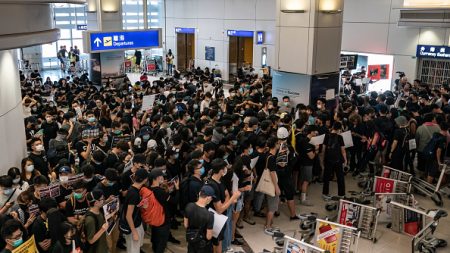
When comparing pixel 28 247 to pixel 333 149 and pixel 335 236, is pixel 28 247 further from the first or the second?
pixel 333 149

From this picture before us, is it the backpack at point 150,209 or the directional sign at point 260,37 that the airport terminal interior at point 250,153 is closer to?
the backpack at point 150,209

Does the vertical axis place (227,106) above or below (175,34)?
below

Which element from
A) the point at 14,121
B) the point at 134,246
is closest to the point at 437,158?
the point at 134,246

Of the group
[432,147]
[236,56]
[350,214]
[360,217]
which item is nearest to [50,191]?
[350,214]

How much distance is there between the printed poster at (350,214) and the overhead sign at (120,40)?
1089 cm

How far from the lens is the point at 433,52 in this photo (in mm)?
15555

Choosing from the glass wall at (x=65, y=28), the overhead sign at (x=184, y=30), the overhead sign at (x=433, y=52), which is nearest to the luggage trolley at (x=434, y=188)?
the overhead sign at (x=433, y=52)

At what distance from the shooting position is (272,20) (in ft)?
69.4

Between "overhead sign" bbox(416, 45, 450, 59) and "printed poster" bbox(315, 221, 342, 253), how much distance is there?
11746 millimetres

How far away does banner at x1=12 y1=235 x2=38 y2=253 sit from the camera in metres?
4.30

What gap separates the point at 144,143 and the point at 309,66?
5.34 metres

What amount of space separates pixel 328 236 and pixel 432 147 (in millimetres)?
4238

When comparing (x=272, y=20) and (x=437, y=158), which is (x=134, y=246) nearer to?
(x=437, y=158)

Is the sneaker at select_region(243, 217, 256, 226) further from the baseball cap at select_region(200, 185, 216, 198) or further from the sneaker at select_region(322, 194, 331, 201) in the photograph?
the baseball cap at select_region(200, 185, 216, 198)
